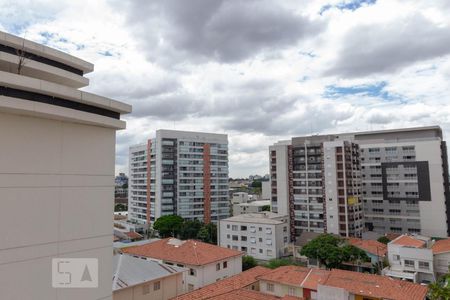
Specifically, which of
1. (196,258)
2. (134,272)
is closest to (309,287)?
(196,258)

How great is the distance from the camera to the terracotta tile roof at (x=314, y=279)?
25.5 meters

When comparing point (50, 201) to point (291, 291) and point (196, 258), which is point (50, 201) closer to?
point (291, 291)

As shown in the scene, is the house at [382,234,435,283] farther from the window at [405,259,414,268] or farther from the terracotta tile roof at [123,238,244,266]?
the terracotta tile roof at [123,238,244,266]

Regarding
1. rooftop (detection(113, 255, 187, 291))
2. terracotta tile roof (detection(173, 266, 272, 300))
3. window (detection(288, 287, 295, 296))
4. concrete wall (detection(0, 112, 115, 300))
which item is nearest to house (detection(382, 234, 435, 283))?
window (detection(288, 287, 295, 296))

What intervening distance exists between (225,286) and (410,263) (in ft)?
76.3

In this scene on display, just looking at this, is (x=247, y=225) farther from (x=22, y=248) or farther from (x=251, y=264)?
(x=22, y=248)

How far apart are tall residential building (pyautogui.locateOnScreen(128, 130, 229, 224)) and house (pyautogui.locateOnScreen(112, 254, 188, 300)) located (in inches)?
2068

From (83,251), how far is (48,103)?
13.3 feet

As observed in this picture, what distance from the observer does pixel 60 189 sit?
8320 millimetres

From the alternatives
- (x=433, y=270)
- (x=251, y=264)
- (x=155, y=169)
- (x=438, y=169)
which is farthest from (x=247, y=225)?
(x=438, y=169)

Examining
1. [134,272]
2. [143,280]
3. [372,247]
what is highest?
[134,272]

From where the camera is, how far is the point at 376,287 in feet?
Answer: 78.9

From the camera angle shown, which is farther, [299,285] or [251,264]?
[251,264]

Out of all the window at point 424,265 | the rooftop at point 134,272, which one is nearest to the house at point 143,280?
the rooftop at point 134,272
